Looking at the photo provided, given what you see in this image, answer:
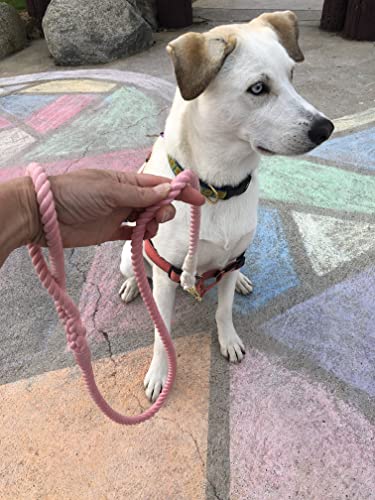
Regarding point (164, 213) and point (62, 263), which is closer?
point (62, 263)

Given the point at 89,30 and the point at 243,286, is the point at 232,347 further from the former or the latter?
the point at 89,30

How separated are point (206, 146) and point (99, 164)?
221cm

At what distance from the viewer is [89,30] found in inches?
225

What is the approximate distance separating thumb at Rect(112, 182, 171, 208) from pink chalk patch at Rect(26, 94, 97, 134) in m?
3.36

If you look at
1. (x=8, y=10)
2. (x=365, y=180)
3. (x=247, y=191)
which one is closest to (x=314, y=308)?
(x=247, y=191)

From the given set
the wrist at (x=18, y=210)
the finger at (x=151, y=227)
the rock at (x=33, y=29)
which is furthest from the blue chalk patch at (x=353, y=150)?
the rock at (x=33, y=29)

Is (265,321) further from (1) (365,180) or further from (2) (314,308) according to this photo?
(1) (365,180)

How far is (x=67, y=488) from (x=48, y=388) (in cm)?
49

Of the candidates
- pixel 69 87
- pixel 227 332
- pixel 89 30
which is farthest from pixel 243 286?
pixel 89 30

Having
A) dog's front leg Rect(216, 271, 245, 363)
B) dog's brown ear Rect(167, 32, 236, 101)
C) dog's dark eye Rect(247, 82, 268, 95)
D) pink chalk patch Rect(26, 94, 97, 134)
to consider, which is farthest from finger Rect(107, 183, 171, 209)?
pink chalk patch Rect(26, 94, 97, 134)

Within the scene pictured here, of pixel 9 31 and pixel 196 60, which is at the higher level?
pixel 196 60

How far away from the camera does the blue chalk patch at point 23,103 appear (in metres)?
4.62

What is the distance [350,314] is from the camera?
95.6 inches

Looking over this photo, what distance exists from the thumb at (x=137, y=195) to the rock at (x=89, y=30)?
5.26 meters
